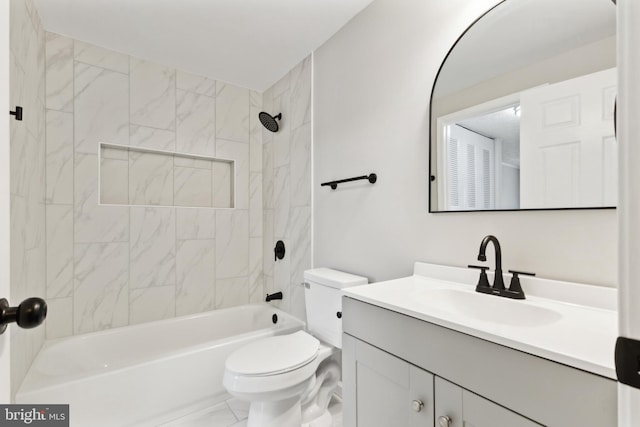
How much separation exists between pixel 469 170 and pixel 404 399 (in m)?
0.90

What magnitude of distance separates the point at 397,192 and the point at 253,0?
1.37m

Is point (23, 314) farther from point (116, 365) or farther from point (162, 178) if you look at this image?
point (162, 178)

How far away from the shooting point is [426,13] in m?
1.38

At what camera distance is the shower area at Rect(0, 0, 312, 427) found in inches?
67.9

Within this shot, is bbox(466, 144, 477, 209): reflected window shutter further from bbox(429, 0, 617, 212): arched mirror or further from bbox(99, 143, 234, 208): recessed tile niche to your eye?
bbox(99, 143, 234, 208): recessed tile niche

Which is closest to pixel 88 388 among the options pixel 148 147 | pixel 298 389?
pixel 298 389

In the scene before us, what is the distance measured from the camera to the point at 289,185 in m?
2.44

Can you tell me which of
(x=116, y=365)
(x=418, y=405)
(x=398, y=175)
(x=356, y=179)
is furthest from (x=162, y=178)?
(x=418, y=405)

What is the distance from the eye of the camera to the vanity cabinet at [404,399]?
710 millimetres

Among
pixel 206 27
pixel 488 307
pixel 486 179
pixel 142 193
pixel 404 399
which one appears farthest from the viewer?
pixel 142 193

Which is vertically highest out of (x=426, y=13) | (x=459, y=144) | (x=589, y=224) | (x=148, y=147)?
(x=426, y=13)

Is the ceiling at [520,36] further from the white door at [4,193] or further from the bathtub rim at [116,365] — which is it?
the bathtub rim at [116,365]

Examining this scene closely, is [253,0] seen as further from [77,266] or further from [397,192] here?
[77,266]

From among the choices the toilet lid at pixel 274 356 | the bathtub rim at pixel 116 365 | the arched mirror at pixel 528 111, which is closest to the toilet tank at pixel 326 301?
the toilet lid at pixel 274 356
